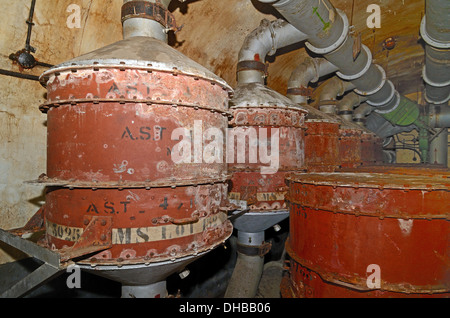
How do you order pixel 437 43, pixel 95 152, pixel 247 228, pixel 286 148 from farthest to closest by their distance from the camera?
pixel 437 43
pixel 247 228
pixel 286 148
pixel 95 152

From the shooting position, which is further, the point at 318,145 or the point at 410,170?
the point at 318,145

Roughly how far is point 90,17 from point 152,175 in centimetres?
373

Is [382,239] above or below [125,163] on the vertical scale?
below

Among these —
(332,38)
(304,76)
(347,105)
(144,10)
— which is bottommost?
(144,10)

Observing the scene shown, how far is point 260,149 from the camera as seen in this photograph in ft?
17.7

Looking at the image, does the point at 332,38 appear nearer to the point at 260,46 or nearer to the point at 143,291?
the point at 260,46

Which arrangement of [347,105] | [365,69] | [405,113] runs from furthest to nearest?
[405,113]
[347,105]
[365,69]

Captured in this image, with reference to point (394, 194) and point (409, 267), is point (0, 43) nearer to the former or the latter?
point (394, 194)

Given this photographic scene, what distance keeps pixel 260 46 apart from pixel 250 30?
157 cm

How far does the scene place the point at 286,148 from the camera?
Result: 5520mm

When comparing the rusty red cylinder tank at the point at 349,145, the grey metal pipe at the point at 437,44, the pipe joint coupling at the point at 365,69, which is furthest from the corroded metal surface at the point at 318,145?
the grey metal pipe at the point at 437,44

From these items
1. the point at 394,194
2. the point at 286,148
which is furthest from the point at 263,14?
the point at 394,194

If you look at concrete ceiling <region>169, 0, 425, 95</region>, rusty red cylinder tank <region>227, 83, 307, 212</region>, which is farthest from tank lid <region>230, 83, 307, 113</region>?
concrete ceiling <region>169, 0, 425, 95</region>

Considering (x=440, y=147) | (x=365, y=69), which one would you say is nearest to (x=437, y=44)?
(x=365, y=69)
